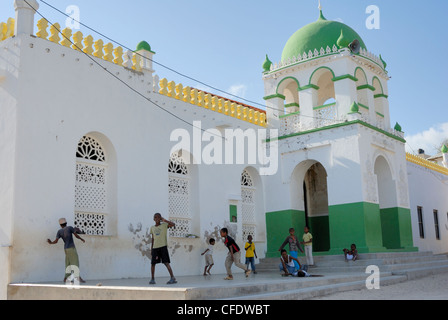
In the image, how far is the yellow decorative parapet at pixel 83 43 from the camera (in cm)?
1086

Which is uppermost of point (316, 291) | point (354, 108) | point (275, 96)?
point (275, 96)

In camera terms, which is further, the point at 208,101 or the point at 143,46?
the point at 208,101

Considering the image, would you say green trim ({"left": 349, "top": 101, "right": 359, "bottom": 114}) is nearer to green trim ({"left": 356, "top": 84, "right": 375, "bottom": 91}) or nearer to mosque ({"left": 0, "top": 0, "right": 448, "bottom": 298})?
mosque ({"left": 0, "top": 0, "right": 448, "bottom": 298})

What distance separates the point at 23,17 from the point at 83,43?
5.06 ft

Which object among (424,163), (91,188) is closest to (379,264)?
(91,188)

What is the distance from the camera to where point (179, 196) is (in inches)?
540

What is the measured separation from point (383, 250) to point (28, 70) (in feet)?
35.0

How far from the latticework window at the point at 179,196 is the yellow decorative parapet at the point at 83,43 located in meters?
2.75

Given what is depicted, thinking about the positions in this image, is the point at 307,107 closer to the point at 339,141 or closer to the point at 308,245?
the point at 339,141

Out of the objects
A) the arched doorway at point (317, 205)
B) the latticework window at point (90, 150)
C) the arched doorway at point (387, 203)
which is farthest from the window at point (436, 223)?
the latticework window at point (90, 150)

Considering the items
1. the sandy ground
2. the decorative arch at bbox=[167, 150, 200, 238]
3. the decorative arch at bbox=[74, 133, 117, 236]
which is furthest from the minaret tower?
the decorative arch at bbox=[74, 133, 117, 236]

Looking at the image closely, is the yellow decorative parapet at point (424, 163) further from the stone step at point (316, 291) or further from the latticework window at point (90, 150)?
the latticework window at point (90, 150)
